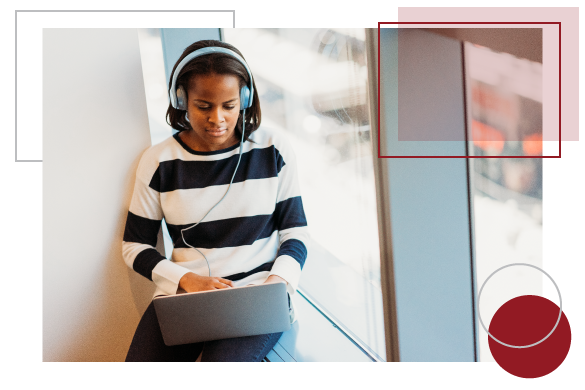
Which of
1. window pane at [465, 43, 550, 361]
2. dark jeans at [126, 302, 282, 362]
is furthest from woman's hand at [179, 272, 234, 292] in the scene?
window pane at [465, 43, 550, 361]

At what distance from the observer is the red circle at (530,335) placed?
34.7 inches

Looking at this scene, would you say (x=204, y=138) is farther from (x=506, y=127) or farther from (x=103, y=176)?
(x=506, y=127)

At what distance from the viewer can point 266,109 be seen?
1.24 m

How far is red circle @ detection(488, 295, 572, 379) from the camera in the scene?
2.89 ft

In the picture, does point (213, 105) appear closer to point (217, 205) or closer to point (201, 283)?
point (217, 205)

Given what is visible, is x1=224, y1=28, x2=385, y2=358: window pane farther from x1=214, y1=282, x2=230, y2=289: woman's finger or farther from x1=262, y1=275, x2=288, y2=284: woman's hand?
x1=214, y1=282, x2=230, y2=289: woman's finger

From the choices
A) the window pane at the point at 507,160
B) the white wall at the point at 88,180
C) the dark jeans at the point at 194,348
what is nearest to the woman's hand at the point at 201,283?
the dark jeans at the point at 194,348

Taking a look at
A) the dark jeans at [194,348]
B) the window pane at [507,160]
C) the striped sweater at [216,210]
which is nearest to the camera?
the window pane at [507,160]

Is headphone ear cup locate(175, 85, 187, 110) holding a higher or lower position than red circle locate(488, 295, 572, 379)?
higher

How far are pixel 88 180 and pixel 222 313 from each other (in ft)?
1.57

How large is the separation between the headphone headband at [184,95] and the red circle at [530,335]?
2.42ft

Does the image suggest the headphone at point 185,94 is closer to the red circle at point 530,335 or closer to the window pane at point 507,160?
Result: the window pane at point 507,160

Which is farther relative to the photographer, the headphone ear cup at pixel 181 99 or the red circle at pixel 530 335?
the headphone ear cup at pixel 181 99
